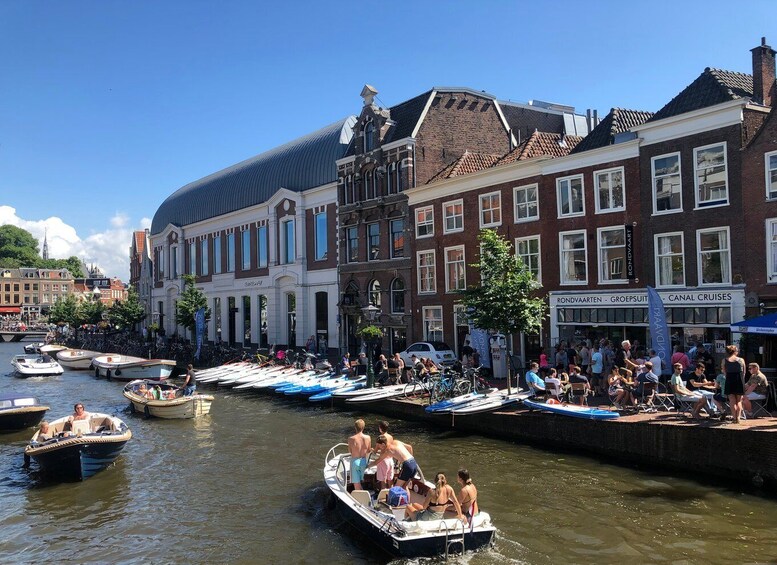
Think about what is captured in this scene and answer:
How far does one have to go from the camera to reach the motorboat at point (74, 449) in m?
18.2

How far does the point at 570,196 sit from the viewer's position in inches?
1179

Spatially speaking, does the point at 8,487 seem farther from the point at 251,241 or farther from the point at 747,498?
the point at 251,241

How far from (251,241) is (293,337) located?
1057cm

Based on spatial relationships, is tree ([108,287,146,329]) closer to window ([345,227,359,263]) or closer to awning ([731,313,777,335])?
window ([345,227,359,263])

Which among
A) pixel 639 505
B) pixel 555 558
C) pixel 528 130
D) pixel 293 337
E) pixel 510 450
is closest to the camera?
pixel 555 558

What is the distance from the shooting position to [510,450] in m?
20.4

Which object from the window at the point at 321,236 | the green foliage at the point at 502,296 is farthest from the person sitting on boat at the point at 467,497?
the window at the point at 321,236

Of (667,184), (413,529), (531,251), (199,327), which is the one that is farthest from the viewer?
(199,327)

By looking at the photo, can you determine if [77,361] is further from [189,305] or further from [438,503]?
[438,503]

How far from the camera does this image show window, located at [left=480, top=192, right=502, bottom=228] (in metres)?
33.4

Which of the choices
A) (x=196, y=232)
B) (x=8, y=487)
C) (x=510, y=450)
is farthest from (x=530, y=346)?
(x=196, y=232)

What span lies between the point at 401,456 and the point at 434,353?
18804 millimetres

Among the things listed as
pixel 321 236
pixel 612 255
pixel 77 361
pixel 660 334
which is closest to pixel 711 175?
pixel 612 255

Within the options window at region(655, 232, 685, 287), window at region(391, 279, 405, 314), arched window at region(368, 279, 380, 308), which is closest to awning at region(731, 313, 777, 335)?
window at region(655, 232, 685, 287)
